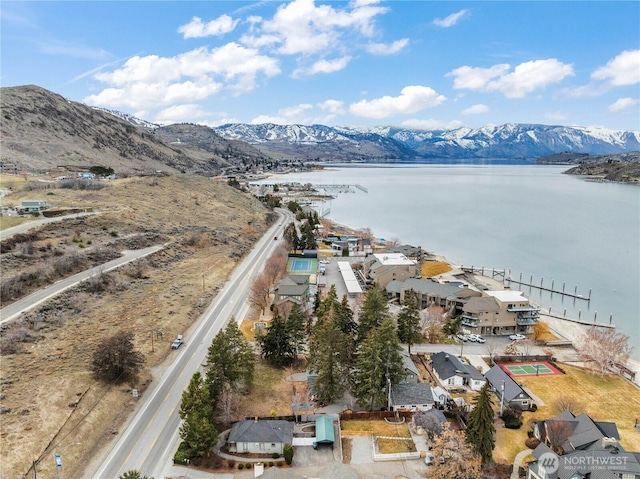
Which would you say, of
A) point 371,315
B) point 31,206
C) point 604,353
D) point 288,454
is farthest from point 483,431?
point 31,206

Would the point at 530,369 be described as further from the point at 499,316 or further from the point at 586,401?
the point at 499,316

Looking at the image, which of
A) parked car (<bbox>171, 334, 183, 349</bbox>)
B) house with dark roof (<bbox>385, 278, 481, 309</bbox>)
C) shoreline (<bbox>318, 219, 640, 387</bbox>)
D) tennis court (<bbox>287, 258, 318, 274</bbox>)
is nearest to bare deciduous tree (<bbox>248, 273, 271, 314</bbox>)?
parked car (<bbox>171, 334, 183, 349</bbox>)

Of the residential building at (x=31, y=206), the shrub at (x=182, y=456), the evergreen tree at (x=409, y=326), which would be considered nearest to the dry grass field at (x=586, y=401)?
the evergreen tree at (x=409, y=326)

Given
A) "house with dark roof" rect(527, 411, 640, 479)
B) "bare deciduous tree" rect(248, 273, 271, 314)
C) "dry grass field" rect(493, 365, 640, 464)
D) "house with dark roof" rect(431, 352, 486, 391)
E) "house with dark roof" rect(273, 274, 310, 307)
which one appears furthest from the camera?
"house with dark roof" rect(273, 274, 310, 307)

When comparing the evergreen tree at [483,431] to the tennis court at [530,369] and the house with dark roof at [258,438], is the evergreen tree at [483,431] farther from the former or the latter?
the tennis court at [530,369]

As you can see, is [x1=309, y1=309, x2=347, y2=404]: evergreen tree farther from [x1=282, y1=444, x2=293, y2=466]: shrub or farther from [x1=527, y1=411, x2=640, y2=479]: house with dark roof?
[x1=527, y1=411, x2=640, y2=479]: house with dark roof

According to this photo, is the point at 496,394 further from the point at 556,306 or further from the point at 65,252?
the point at 65,252
